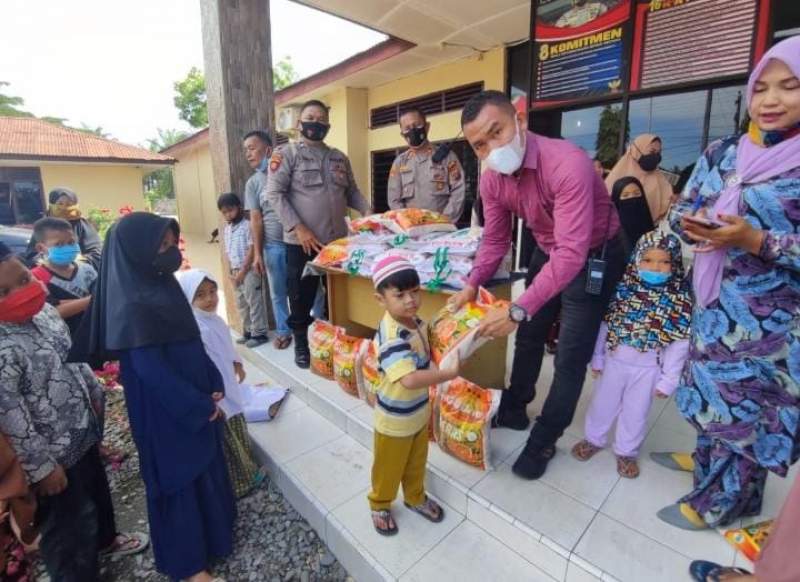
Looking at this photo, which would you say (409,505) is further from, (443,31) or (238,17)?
(443,31)

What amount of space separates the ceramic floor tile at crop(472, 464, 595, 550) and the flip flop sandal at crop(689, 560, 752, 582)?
1.20ft

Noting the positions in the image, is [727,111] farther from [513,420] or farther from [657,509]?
[657,509]

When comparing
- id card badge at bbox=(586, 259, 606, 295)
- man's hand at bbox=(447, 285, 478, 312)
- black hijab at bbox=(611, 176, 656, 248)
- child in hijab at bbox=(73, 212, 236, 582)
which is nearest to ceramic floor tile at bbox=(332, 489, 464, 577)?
child in hijab at bbox=(73, 212, 236, 582)

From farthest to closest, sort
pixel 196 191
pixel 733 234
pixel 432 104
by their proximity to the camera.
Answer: pixel 196 191, pixel 432 104, pixel 733 234

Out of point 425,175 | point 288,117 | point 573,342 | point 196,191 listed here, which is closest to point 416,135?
point 425,175

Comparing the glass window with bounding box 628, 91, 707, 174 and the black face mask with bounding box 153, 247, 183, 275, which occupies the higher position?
the glass window with bounding box 628, 91, 707, 174

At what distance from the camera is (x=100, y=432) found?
6.06ft

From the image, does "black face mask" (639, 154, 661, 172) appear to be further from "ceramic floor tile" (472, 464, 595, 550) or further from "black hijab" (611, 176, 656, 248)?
"ceramic floor tile" (472, 464, 595, 550)

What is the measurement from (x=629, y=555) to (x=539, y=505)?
0.37m

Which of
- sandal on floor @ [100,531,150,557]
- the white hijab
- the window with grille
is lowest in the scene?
sandal on floor @ [100,531,150,557]

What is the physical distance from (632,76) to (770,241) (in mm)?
3292

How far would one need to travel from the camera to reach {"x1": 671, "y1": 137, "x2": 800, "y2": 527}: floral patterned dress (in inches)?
52.2

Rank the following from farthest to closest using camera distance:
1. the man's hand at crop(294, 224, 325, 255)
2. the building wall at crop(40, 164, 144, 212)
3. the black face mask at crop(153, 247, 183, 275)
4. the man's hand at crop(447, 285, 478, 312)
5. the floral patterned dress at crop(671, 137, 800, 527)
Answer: the building wall at crop(40, 164, 144, 212) → the man's hand at crop(294, 224, 325, 255) → the man's hand at crop(447, 285, 478, 312) → the black face mask at crop(153, 247, 183, 275) → the floral patterned dress at crop(671, 137, 800, 527)

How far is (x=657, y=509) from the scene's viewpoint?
1809 millimetres
